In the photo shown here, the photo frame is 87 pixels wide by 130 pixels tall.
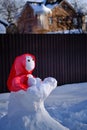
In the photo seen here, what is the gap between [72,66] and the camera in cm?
1211

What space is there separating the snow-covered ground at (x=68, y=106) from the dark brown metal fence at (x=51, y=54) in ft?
2.17

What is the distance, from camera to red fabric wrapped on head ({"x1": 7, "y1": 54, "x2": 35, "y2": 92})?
5141mm

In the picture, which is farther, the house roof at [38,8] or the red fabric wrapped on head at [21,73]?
the house roof at [38,8]

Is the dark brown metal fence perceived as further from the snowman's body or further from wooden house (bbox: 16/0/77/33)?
wooden house (bbox: 16/0/77/33)

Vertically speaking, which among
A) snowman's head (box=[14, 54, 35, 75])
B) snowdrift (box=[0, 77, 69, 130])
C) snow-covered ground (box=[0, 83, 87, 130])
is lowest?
snow-covered ground (box=[0, 83, 87, 130])

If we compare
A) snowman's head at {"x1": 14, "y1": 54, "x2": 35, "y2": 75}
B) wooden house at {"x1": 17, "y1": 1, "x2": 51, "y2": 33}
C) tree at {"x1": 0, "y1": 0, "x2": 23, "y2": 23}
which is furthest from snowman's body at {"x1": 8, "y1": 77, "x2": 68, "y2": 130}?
wooden house at {"x1": 17, "y1": 1, "x2": 51, "y2": 33}

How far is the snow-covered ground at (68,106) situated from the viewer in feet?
22.6

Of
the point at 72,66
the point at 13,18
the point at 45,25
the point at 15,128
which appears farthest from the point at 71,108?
the point at 45,25

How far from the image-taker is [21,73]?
5.30 meters

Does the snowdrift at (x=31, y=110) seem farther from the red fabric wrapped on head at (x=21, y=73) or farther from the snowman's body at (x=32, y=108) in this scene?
the red fabric wrapped on head at (x=21, y=73)

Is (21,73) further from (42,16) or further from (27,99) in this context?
(42,16)

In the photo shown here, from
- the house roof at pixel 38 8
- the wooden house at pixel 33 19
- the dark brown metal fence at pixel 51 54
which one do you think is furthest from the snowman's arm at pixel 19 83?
the wooden house at pixel 33 19

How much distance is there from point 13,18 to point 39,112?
36944 millimetres

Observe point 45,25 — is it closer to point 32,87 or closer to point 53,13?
point 53,13
